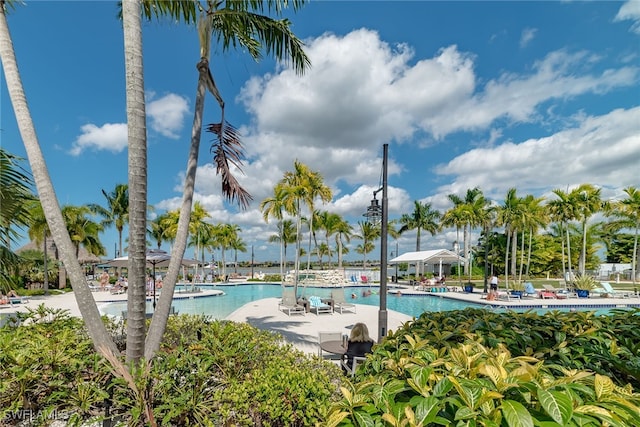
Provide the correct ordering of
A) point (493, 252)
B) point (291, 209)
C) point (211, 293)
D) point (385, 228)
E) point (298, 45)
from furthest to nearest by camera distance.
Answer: point (493, 252), point (211, 293), point (291, 209), point (385, 228), point (298, 45)

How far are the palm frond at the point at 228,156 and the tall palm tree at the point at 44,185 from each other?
7.76 ft

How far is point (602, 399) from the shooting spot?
1357 millimetres

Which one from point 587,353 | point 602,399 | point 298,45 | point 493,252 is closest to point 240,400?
point 602,399

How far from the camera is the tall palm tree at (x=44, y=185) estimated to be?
387 centimetres

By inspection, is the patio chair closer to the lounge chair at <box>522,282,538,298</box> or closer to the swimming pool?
the swimming pool

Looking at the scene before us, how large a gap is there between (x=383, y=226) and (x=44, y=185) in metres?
6.09

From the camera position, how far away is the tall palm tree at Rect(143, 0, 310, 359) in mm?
4844

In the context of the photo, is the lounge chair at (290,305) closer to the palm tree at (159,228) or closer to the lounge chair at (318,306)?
the lounge chair at (318,306)

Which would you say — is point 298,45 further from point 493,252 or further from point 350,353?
point 493,252

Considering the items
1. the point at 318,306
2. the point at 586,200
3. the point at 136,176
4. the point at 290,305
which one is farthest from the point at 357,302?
the point at 586,200

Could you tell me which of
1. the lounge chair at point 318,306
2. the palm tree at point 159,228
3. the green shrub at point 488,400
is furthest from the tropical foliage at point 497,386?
the palm tree at point 159,228

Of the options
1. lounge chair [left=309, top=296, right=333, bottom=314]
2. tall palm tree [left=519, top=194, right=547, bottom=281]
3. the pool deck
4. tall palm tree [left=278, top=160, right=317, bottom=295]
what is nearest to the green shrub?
the pool deck

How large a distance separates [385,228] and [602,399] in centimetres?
604

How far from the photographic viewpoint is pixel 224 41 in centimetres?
620
